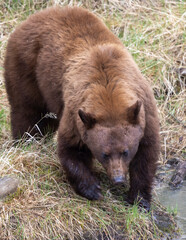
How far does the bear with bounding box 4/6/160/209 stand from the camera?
5.25 meters

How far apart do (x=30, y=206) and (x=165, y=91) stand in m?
3.98

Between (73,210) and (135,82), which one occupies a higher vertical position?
(135,82)

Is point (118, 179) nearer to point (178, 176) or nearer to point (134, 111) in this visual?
point (134, 111)

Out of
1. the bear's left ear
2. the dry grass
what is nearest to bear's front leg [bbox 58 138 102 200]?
the dry grass

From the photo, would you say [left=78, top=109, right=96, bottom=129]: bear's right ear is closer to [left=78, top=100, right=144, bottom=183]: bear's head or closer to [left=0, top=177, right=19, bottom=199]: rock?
[left=78, top=100, right=144, bottom=183]: bear's head

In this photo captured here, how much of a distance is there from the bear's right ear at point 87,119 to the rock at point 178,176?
7.43ft

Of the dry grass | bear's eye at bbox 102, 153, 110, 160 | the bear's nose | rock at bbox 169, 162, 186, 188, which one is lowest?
rock at bbox 169, 162, 186, 188

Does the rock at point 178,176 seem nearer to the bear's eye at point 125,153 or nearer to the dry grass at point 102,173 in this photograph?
the dry grass at point 102,173

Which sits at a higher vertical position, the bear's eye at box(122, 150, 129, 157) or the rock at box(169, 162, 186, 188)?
the bear's eye at box(122, 150, 129, 157)

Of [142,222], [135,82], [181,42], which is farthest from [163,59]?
[142,222]

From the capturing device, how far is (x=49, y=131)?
748cm

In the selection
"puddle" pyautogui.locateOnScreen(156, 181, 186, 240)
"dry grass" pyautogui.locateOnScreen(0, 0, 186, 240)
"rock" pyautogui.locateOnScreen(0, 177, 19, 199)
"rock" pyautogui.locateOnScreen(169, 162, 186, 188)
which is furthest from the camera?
"rock" pyautogui.locateOnScreen(169, 162, 186, 188)

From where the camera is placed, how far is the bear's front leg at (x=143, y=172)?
584cm

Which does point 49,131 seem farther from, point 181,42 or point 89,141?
point 181,42
